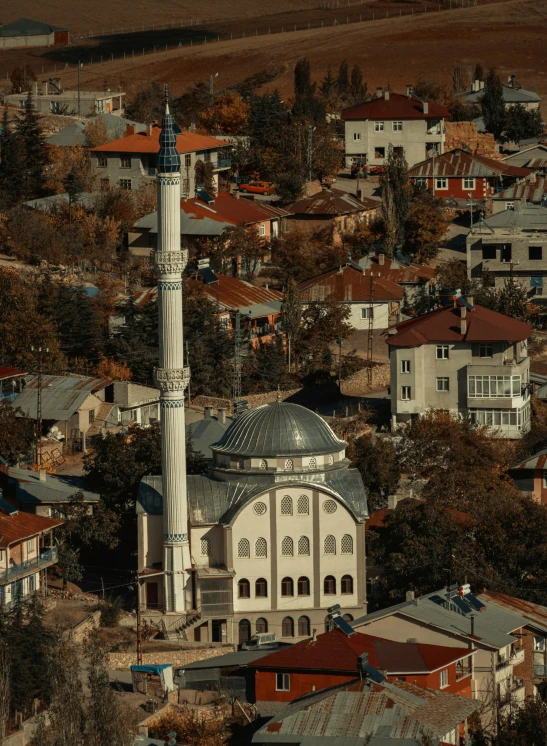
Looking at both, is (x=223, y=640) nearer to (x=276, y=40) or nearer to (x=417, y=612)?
(x=417, y=612)

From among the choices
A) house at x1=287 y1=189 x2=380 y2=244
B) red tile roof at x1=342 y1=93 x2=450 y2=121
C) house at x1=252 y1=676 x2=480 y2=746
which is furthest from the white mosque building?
red tile roof at x1=342 y1=93 x2=450 y2=121

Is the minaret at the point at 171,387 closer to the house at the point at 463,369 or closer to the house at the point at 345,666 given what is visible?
the house at the point at 345,666

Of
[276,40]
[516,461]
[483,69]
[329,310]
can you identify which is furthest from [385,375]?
[276,40]

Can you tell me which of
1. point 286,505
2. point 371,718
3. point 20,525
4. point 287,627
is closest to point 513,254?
point 286,505

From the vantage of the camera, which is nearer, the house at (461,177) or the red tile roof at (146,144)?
the red tile roof at (146,144)

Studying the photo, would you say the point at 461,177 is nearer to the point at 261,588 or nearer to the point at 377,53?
the point at 377,53

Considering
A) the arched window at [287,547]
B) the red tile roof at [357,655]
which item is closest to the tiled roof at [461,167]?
the arched window at [287,547]
